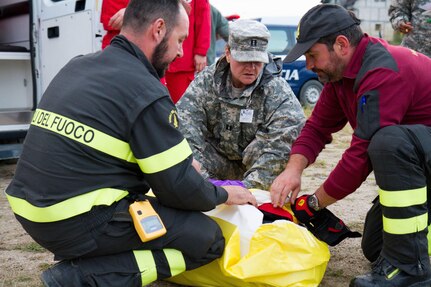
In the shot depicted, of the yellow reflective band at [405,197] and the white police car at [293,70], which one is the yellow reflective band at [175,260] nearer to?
the yellow reflective band at [405,197]

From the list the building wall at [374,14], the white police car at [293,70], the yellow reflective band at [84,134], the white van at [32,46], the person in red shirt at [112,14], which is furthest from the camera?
the building wall at [374,14]

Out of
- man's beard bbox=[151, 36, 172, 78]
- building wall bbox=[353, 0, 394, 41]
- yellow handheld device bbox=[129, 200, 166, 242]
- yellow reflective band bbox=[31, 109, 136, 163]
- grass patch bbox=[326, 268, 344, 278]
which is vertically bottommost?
building wall bbox=[353, 0, 394, 41]

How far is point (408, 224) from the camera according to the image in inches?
93.0

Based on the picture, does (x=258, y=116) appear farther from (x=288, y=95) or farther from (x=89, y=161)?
(x=89, y=161)

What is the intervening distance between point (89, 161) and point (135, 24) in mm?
577

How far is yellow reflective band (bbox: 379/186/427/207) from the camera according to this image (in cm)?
235

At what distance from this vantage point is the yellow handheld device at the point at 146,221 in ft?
7.14

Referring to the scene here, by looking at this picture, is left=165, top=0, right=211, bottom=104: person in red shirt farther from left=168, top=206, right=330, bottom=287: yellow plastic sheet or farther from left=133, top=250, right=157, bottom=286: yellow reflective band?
left=133, top=250, right=157, bottom=286: yellow reflective band

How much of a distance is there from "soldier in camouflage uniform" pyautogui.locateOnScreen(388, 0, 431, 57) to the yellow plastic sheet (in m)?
2.93

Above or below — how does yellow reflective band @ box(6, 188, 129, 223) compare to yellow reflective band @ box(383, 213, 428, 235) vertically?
above

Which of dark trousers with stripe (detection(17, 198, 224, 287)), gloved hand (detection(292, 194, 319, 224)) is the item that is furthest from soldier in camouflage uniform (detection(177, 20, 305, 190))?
dark trousers with stripe (detection(17, 198, 224, 287))

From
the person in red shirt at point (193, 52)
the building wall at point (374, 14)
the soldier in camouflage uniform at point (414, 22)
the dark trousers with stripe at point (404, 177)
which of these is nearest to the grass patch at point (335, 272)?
the dark trousers with stripe at point (404, 177)

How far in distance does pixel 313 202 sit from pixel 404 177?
0.52 m

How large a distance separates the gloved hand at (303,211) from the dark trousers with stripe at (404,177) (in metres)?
0.43
